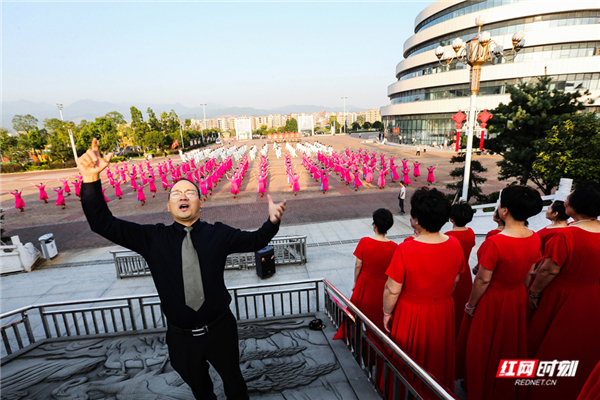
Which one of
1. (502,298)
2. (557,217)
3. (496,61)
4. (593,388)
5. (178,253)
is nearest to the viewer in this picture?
(593,388)

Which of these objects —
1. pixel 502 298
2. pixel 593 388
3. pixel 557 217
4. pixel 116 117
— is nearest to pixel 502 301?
pixel 502 298

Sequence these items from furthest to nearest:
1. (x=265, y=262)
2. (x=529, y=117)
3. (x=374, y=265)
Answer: (x=529, y=117), (x=265, y=262), (x=374, y=265)

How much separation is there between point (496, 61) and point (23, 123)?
84279 mm

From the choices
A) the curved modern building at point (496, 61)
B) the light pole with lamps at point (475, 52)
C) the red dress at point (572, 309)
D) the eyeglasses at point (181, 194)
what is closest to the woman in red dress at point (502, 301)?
the red dress at point (572, 309)

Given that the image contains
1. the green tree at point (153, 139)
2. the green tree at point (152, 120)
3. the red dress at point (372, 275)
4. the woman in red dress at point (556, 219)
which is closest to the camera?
the red dress at point (372, 275)

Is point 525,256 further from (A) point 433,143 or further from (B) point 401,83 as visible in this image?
(B) point 401,83

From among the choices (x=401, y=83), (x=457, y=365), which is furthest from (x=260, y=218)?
(x=401, y=83)

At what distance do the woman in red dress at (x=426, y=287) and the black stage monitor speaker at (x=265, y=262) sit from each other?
14.9ft

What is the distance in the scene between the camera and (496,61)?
113ft

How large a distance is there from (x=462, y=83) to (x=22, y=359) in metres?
44.7

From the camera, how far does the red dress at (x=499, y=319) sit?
2.55 metres

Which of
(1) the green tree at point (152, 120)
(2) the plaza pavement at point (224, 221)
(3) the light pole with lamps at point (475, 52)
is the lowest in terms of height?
(2) the plaza pavement at point (224, 221)

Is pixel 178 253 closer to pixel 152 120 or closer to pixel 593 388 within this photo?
pixel 593 388

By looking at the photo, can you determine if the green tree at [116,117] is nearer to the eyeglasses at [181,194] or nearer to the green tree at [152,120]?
the green tree at [152,120]
